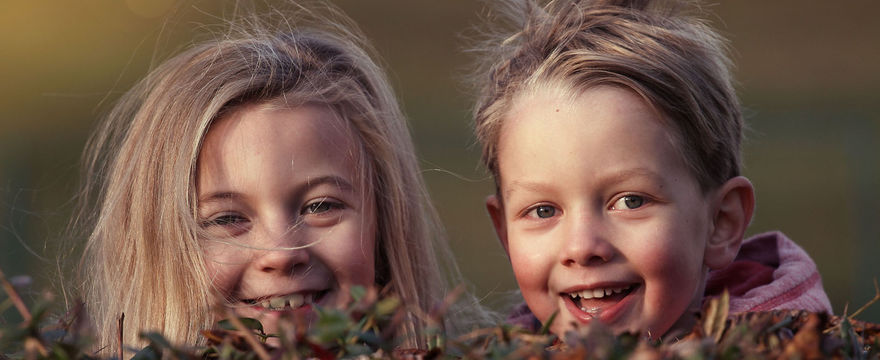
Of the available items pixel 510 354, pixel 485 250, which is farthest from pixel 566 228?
pixel 485 250

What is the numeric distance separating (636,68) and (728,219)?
42cm

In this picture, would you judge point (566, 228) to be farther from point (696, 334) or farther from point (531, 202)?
point (696, 334)

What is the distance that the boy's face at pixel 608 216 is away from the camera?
205 cm

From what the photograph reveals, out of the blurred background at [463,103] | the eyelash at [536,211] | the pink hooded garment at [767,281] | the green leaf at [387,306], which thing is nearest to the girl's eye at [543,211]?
the eyelash at [536,211]

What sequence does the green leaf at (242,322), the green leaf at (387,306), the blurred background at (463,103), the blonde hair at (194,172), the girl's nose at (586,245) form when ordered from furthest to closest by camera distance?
the blurred background at (463,103), the blonde hair at (194,172), the girl's nose at (586,245), the green leaf at (242,322), the green leaf at (387,306)

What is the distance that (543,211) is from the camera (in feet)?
7.08

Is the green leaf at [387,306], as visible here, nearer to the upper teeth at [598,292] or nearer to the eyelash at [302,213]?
the upper teeth at [598,292]

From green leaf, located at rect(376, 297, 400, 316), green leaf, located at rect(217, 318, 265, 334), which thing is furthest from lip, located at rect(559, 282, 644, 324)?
green leaf, located at rect(376, 297, 400, 316)

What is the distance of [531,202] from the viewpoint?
7.06ft

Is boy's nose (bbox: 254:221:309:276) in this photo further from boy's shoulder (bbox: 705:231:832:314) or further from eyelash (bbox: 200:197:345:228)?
boy's shoulder (bbox: 705:231:832:314)

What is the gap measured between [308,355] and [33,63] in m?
9.97

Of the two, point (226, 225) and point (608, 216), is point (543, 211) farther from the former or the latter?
point (226, 225)

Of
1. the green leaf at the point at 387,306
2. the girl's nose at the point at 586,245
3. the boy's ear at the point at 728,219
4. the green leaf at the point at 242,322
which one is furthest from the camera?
the boy's ear at the point at 728,219

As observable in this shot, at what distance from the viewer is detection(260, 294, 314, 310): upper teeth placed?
7.35ft
